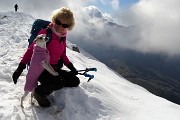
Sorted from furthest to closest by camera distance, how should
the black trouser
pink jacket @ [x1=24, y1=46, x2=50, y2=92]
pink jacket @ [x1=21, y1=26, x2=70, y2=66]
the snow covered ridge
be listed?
pink jacket @ [x1=21, y1=26, x2=70, y2=66] < the black trouser < the snow covered ridge < pink jacket @ [x1=24, y1=46, x2=50, y2=92]

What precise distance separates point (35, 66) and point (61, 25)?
1390 mm

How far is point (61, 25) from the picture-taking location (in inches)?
327

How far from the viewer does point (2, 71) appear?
11359 mm

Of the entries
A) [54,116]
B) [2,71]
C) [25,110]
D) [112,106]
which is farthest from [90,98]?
[2,71]

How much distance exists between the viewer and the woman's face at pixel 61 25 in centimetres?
823

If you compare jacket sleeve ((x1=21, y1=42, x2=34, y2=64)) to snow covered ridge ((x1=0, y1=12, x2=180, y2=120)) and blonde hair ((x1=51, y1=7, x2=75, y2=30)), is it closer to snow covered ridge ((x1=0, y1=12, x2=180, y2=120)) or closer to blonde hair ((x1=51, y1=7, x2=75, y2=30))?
blonde hair ((x1=51, y1=7, x2=75, y2=30))

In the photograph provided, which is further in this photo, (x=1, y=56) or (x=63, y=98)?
(x=1, y=56)

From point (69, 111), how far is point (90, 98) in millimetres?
1128

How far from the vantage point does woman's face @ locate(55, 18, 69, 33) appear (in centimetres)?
823

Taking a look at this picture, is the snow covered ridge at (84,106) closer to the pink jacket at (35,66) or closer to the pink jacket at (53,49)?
the pink jacket at (35,66)

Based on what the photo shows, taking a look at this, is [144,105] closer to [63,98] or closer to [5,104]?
[63,98]

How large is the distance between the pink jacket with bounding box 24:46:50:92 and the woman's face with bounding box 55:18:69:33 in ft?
2.57

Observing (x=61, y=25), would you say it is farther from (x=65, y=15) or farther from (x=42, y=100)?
(x=42, y=100)

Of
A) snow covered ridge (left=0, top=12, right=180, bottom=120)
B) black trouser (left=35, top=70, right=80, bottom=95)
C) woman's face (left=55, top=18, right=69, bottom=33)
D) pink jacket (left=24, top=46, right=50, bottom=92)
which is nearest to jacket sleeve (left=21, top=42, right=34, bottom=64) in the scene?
pink jacket (left=24, top=46, right=50, bottom=92)
